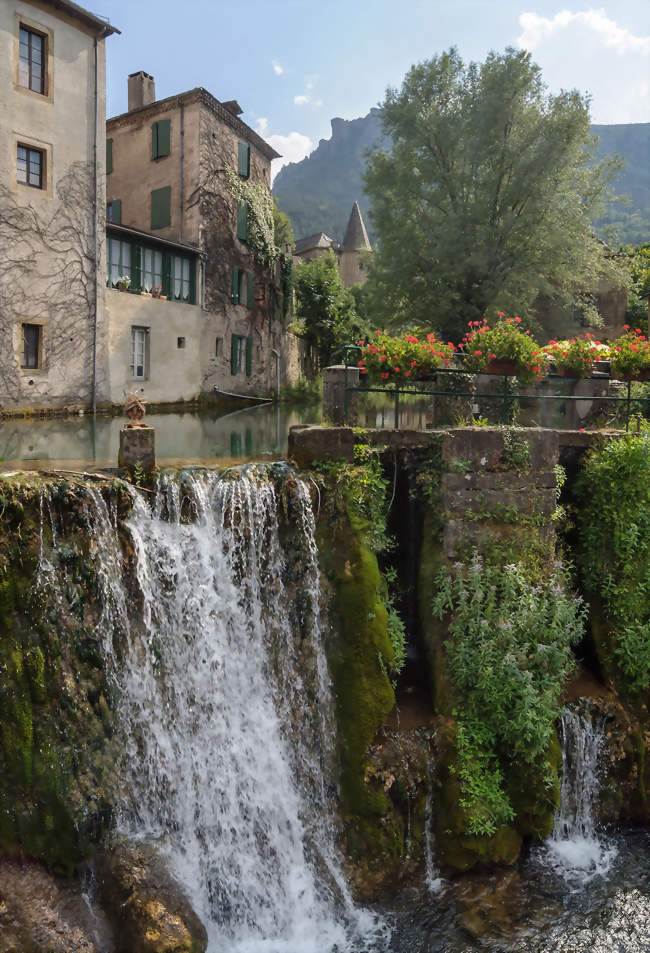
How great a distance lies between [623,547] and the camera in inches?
354

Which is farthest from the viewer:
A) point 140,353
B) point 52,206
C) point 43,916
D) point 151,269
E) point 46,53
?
point 151,269

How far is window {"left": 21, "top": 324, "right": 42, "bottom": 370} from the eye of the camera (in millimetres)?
16656

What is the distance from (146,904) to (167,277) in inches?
725

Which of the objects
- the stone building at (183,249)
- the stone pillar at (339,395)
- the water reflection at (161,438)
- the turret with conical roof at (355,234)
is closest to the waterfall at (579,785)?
the stone pillar at (339,395)

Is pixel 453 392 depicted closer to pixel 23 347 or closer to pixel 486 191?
pixel 23 347

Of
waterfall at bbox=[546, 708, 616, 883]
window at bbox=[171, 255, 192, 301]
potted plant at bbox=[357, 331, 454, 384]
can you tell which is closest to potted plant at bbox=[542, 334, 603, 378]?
potted plant at bbox=[357, 331, 454, 384]

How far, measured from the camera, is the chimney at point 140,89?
79.9ft

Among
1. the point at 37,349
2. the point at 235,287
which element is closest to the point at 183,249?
the point at 235,287

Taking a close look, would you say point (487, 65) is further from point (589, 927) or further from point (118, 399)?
point (589, 927)

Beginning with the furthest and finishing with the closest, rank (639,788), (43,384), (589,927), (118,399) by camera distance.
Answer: (118,399), (43,384), (639,788), (589,927)

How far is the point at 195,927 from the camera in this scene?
6020 mm

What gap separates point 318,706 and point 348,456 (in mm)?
2998

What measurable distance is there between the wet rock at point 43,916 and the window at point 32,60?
16.7 meters

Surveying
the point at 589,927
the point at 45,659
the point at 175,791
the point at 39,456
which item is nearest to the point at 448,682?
the point at 589,927
